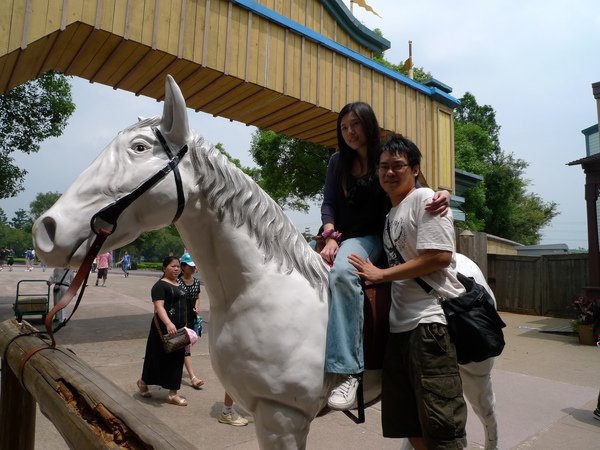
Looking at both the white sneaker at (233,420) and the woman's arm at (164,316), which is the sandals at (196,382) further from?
the white sneaker at (233,420)

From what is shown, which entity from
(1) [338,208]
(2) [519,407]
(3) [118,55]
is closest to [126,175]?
(1) [338,208]

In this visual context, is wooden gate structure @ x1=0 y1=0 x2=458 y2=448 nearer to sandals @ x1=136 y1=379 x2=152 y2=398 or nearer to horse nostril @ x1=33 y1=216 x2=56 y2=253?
horse nostril @ x1=33 y1=216 x2=56 y2=253

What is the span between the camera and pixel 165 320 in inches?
169

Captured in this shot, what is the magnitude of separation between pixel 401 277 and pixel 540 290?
11803 millimetres

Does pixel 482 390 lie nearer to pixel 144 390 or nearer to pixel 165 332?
pixel 165 332

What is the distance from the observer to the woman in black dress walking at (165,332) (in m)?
4.23

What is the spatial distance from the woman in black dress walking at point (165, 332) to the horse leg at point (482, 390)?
293 centimetres

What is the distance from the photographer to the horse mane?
1622mm

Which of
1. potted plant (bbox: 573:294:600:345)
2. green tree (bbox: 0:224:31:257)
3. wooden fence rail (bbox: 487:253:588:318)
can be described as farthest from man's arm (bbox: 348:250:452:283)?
green tree (bbox: 0:224:31:257)

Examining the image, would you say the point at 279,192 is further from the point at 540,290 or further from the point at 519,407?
the point at 519,407

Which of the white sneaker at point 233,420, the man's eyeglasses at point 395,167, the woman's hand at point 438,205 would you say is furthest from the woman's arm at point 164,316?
the woman's hand at point 438,205

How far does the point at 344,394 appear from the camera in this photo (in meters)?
1.62

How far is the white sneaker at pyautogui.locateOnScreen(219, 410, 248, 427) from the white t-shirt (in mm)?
2460

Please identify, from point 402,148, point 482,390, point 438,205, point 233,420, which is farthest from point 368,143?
point 233,420
